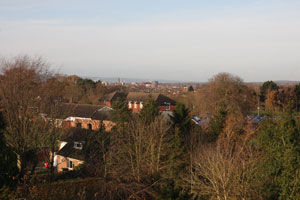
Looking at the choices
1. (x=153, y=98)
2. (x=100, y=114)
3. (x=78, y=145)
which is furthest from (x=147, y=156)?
(x=153, y=98)

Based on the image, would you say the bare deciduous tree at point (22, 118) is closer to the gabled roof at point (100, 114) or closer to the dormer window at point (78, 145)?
the dormer window at point (78, 145)

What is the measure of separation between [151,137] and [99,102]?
3838 centimetres

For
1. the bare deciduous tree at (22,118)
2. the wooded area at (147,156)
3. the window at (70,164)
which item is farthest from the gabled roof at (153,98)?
the bare deciduous tree at (22,118)

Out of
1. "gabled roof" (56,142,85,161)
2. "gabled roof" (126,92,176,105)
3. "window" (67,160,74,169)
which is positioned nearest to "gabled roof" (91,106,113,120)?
"gabled roof" (126,92,176,105)

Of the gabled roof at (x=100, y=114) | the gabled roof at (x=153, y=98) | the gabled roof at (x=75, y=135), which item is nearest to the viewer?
the gabled roof at (x=75, y=135)

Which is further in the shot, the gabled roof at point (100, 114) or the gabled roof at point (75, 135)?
the gabled roof at point (100, 114)

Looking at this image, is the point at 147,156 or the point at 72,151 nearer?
the point at 147,156

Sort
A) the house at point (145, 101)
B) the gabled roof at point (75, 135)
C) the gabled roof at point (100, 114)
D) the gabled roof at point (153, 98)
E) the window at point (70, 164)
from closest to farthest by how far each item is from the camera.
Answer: the gabled roof at point (75, 135) → the window at point (70, 164) → the gabled roof at point (100, 114) → the house at point (145, 101) → the gabled roof at point (153, 98)

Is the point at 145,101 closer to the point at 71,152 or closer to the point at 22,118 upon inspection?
the point at 71,152

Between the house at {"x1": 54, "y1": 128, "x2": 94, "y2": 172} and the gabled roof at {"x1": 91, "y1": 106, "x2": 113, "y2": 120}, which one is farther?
the gabled roof at {"x1": 91, "y1": 106, "x2": 113, "y2": 120}

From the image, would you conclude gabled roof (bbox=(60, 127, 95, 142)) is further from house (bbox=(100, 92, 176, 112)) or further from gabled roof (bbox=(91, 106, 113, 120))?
house (bbox=(100, 92, 176, 112))

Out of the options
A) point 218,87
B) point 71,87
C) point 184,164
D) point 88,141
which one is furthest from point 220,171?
point 71,87

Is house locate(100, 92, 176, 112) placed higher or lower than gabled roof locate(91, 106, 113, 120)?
→ higher

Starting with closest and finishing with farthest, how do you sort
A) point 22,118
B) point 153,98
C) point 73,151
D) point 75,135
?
point 22,118, point 73,151, point 75,135, point 153,98
